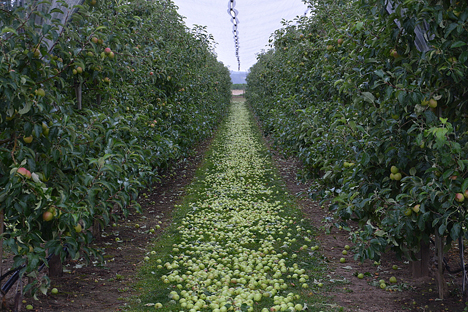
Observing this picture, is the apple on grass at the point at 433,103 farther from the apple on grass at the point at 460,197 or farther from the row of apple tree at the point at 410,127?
the apple on grass at the point at 460,197

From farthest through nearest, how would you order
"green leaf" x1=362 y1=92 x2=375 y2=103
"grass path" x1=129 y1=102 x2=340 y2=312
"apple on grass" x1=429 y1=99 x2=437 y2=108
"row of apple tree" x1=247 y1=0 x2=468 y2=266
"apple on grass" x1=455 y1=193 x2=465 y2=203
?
"grass path" x1=129 y1=102 x2=340 y2=312, "green leaf" x1=362 y1=92 x2=375 y2=103, "apple on grass" x1=429 y1=99 x2=437 y2=108, "row of apple tree" x1=247 y1=0 x2=468 y2=266, "apple on grass" x1=455 y1=193 x2=465 y2=203

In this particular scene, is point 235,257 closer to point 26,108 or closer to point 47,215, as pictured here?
point 47,215

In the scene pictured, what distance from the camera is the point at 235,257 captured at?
4551 millimetres

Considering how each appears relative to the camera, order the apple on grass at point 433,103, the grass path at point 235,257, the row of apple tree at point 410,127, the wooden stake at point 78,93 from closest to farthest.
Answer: the row of apple tree at point 410,127
the apple on grass at point 433,103
the grass path at point 235,257
the wooden stake at point 78,93

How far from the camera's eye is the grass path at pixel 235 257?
11.8 feet

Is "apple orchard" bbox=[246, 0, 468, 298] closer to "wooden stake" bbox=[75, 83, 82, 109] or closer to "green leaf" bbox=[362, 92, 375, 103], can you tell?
"green leaf" bbox=[362, 92, 375, 103]

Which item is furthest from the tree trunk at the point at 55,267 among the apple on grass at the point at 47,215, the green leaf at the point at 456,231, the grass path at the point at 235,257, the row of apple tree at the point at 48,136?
the green leaf at the point at 456,231

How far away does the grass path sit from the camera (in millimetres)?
3602

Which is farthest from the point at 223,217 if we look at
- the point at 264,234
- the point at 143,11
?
the point at 143,11

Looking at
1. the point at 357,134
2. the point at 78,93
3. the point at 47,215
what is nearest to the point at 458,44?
the point at 357,134

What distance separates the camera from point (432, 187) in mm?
2830

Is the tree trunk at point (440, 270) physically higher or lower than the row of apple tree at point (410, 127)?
lower

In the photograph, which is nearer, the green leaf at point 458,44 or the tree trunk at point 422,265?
the green leaf at point 458,44

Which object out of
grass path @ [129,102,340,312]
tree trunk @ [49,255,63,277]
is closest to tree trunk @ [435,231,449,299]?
grass path @ [129,102,340,312]
